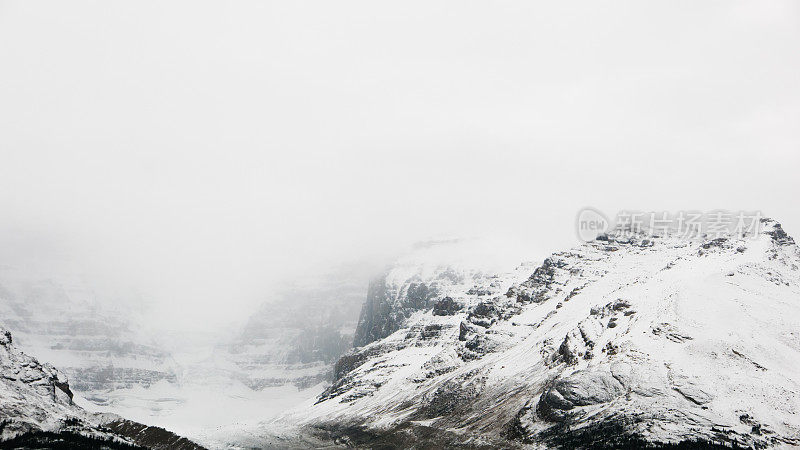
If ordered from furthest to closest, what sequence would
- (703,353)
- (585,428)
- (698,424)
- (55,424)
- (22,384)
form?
1. (703,353)
2. (585,428)
3. (698,424)
4. (22,384)
5. (55,424)

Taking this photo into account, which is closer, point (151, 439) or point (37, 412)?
point (37, 412)

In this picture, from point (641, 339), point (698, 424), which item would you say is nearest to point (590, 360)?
point (641, 339)

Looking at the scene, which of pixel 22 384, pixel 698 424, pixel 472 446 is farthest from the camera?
pixel 472 446

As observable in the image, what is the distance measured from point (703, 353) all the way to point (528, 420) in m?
50.6

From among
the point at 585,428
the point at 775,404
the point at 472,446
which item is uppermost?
the point at 775,404

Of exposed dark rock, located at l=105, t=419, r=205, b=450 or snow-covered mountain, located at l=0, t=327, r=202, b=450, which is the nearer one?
snow-covered mountain, located at l=0, t=327, r=202, b=450

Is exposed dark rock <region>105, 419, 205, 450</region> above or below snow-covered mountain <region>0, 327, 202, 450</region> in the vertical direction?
below

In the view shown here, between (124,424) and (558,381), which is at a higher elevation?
(558,381)

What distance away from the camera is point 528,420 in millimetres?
191625

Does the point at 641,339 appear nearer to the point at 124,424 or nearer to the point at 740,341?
the point at 740,341

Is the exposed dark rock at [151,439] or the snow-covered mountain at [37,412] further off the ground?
the snow-covered mountain at [37,412]

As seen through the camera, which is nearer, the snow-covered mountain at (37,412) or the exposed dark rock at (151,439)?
the snow-covered mountain at (37,412)

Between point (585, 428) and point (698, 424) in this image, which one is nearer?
point (698, 424)

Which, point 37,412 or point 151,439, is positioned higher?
point 37,412
